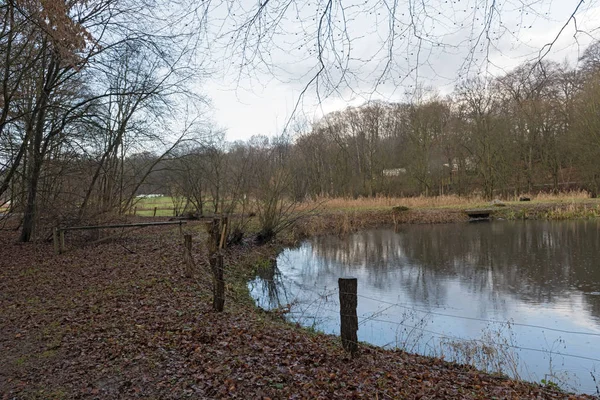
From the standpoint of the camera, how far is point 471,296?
9.50 m

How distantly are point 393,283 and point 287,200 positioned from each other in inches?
290

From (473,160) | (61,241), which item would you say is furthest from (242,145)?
(473,160)

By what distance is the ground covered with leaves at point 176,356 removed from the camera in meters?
4.01

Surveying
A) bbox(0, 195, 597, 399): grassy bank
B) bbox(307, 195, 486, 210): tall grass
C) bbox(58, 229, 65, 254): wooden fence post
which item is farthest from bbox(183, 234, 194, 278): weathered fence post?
bbox(307, 195, 486, 210): tall grass

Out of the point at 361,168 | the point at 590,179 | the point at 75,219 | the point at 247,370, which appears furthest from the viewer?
the point at 361,168

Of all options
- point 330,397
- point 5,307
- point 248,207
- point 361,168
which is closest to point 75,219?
point 248,207

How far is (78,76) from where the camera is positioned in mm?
14258

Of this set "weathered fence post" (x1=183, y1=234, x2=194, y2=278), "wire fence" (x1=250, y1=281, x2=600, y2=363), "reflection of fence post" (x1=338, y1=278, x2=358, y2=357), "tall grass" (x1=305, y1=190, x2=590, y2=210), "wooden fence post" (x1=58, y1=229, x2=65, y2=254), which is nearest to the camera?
"reflection of fence post" (x1=338, y1=278, x2=358, y2=357)

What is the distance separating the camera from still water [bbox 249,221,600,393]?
6.20 m

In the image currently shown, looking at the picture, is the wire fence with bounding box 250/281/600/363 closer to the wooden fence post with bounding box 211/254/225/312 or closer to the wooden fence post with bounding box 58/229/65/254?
the wooden fence post with bounding box 211/254/225/312

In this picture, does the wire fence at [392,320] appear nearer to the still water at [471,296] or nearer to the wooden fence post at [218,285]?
the still water at [471,296]

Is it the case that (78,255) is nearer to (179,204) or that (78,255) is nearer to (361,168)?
(179,204)

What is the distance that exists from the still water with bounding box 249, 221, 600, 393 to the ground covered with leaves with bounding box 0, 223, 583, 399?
42.1 inches

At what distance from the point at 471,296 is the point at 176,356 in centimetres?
708
